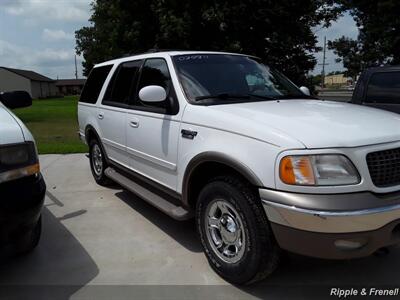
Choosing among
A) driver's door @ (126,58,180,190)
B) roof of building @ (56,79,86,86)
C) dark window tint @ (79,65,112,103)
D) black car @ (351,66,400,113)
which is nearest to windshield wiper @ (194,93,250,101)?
driver's door @ (126,58,180,190)

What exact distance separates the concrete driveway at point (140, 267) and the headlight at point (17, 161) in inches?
39.3

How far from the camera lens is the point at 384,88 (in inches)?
259

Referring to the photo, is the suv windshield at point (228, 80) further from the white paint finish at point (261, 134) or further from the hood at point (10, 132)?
the hood at point (10, 132)

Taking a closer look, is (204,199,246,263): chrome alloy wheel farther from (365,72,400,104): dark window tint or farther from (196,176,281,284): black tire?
(365,72,400,104): dark window tint

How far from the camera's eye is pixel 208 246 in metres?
3.81

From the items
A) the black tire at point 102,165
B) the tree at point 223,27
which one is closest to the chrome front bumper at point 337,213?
the black tire at point 102,165

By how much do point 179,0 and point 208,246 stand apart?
1632cm

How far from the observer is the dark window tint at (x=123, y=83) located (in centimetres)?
531

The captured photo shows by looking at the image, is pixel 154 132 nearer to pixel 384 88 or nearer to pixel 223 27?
pixel 384 88

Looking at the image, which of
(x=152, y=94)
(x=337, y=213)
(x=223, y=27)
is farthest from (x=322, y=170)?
(x=223, y=27)

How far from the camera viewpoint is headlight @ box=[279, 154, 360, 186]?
2906mm

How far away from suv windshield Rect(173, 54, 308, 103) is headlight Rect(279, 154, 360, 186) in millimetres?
1324

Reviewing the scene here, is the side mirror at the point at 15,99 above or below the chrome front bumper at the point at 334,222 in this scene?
above

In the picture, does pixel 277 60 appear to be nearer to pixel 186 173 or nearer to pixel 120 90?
pixel 120 90
